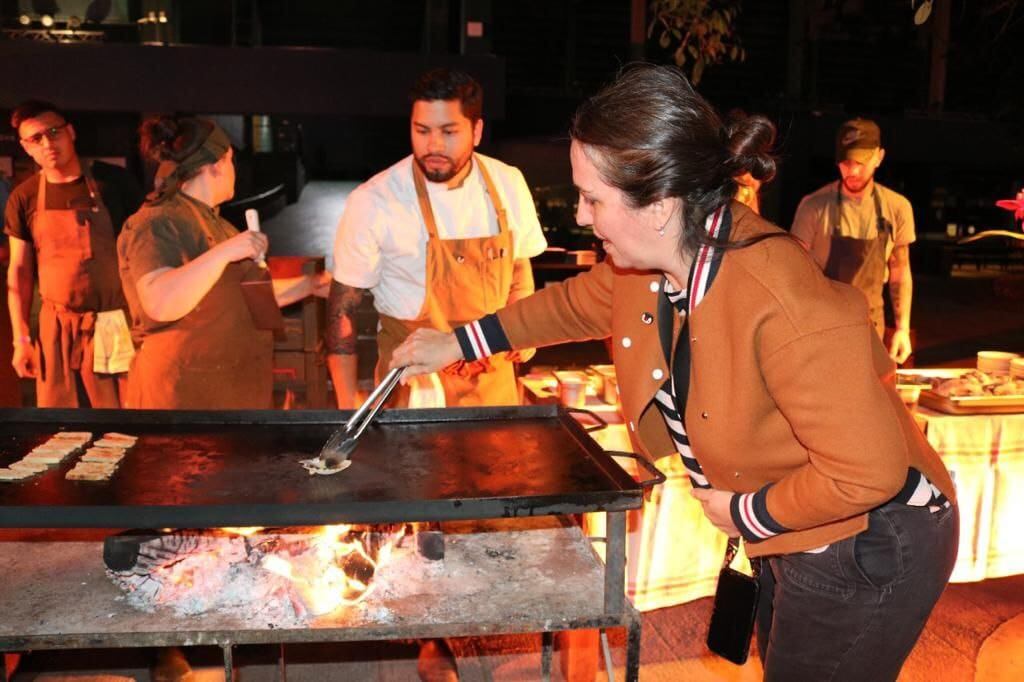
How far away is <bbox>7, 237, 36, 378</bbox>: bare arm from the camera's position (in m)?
4.57

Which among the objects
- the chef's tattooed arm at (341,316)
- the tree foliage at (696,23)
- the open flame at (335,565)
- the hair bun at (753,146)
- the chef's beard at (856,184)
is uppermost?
the tree foliage at (696,23)

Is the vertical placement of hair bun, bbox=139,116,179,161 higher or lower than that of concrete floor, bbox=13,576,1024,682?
higher

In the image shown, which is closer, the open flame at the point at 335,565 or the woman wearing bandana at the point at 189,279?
the open flame at the point at 335,565

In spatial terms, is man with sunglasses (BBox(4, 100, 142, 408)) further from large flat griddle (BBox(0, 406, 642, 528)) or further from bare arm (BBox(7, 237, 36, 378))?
large flat griddle (BBox(0, 406, 642, 528))

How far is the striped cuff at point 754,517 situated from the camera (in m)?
1.65

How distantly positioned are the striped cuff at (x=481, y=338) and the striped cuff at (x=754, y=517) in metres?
0.78

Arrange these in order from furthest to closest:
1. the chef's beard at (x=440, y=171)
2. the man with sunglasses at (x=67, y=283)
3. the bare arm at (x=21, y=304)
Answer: the bare arm at (x=21, y=304)
the man with sunglasses at (x=67, y=283)
the chef's beard at (x=440, y=171)

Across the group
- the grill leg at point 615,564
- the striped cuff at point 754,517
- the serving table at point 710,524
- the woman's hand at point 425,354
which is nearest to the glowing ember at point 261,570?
the woman's hand at point 425,354

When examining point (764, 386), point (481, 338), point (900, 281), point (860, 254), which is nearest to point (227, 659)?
point (481, 338)

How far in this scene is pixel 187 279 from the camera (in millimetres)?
2957

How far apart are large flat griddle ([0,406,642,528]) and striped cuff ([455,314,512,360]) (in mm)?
210

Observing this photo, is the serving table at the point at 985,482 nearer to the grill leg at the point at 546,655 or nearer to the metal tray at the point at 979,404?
the metal tray at the point at 979,404

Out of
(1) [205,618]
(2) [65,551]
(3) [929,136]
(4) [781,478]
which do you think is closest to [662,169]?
(4) [781,478]

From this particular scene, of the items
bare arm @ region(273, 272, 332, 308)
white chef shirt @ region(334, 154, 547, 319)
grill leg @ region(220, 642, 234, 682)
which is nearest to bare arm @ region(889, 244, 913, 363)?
white chef shirt @ region(334, 154, 547, 319)
